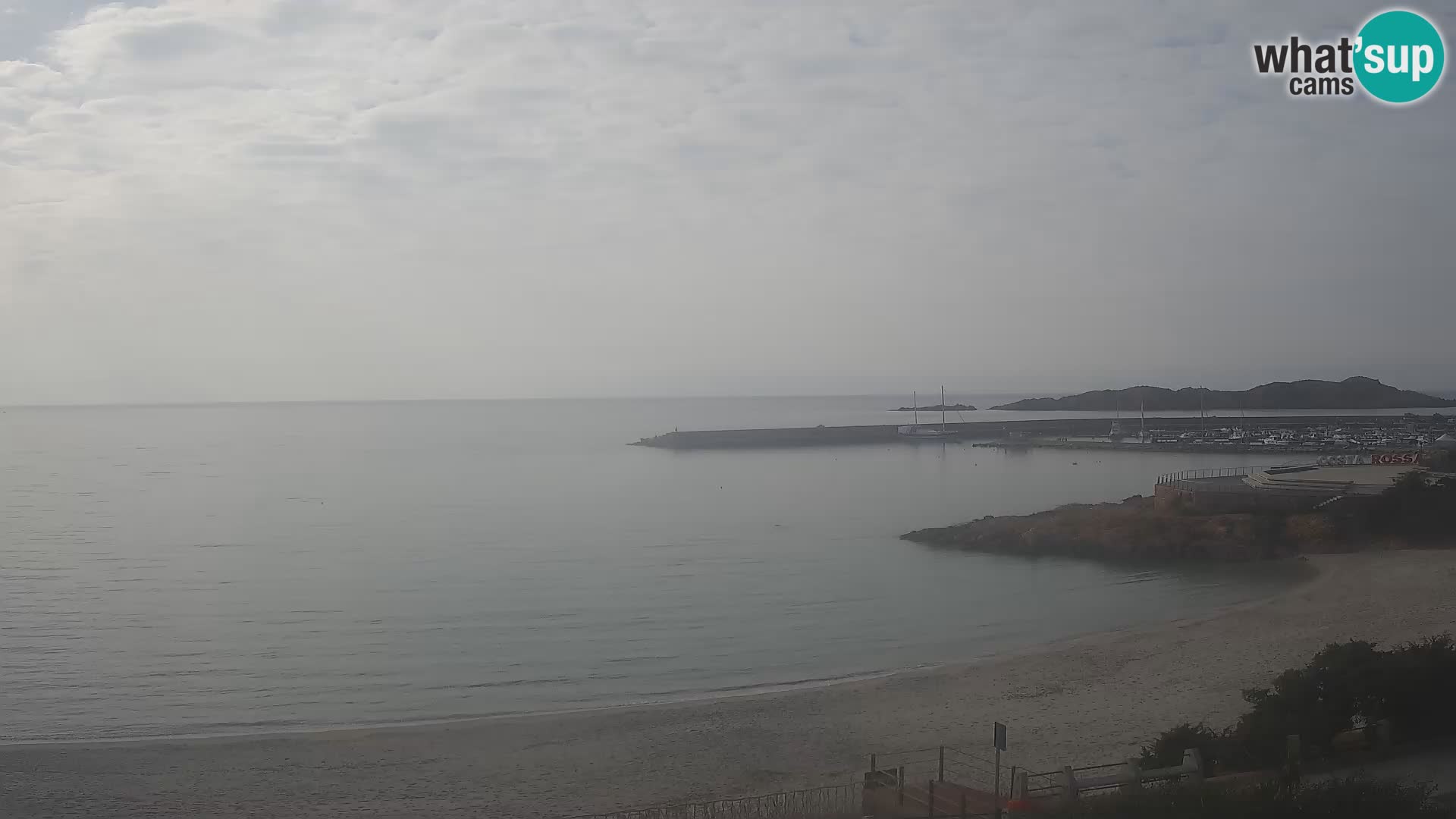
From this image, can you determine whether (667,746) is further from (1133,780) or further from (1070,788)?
(1133,780)

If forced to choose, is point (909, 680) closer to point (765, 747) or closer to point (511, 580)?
point (765, 747)

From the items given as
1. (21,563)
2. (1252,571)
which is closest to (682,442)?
(21,563)

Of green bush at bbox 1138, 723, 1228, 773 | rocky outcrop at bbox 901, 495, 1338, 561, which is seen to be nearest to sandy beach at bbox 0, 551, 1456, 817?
green bush at bbox 1138, 723, 1228, 773

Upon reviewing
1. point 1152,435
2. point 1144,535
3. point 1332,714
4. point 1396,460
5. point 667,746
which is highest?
point 1396,460

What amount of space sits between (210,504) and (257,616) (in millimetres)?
34457

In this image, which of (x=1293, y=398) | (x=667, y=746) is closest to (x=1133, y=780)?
(x=667, y=746)

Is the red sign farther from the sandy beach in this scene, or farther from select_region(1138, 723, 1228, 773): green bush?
select_region(1138, 723, 1228, 773): green bush

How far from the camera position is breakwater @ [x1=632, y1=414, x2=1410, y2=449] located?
102938 millimetres

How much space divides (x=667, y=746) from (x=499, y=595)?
14612mm

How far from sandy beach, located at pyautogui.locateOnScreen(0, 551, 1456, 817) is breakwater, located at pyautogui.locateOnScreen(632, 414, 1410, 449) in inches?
3216

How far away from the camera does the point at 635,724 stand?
16516 mm

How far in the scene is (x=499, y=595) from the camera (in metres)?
28.8

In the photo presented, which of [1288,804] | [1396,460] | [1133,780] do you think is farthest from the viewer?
[1396,460]

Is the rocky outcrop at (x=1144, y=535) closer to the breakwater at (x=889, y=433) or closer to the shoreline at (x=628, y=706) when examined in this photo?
the shoreline at (x=628, y=706)
